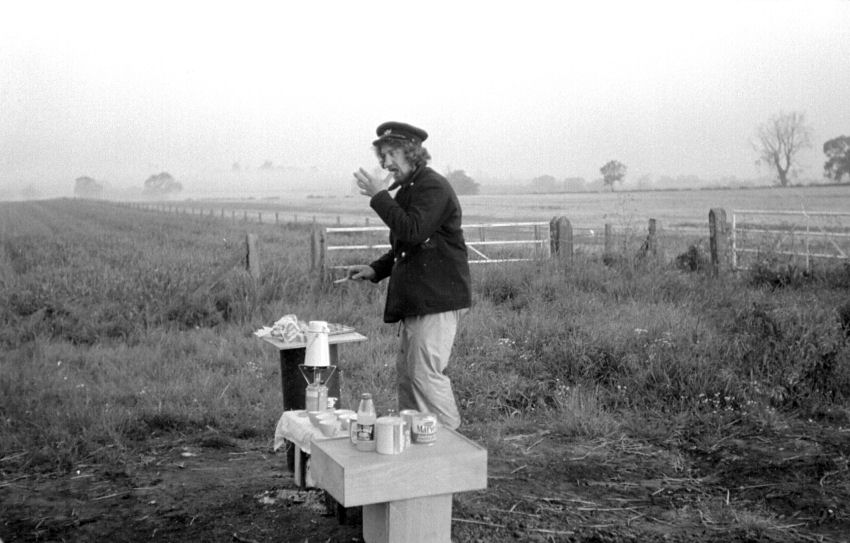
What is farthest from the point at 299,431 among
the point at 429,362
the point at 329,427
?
the point at 429,362

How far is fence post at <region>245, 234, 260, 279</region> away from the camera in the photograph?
1183 cm

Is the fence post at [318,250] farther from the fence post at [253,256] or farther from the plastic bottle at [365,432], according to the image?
the plastic bottle at [365,432]

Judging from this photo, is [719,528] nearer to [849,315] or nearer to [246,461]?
[246,461]

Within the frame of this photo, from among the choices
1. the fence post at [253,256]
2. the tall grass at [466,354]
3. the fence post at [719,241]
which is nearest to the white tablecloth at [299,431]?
the tall grass at [466,354]

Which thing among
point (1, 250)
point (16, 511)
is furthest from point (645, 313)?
point (1, 250)

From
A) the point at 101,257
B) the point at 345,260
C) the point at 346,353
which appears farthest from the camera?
the point at 101,257

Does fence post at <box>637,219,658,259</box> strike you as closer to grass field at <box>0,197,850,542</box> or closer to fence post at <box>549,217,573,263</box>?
fence post at <box>549,217,573,263</box>

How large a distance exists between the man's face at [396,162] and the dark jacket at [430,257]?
4 centimetres

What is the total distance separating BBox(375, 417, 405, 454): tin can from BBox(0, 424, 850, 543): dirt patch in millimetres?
844

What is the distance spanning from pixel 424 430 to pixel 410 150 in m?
1.52

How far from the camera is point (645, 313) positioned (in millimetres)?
9609

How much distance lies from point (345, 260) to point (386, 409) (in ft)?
29.0

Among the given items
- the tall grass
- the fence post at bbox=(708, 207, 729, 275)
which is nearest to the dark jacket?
the tall grass

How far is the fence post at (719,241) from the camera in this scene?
1380 centimetres
